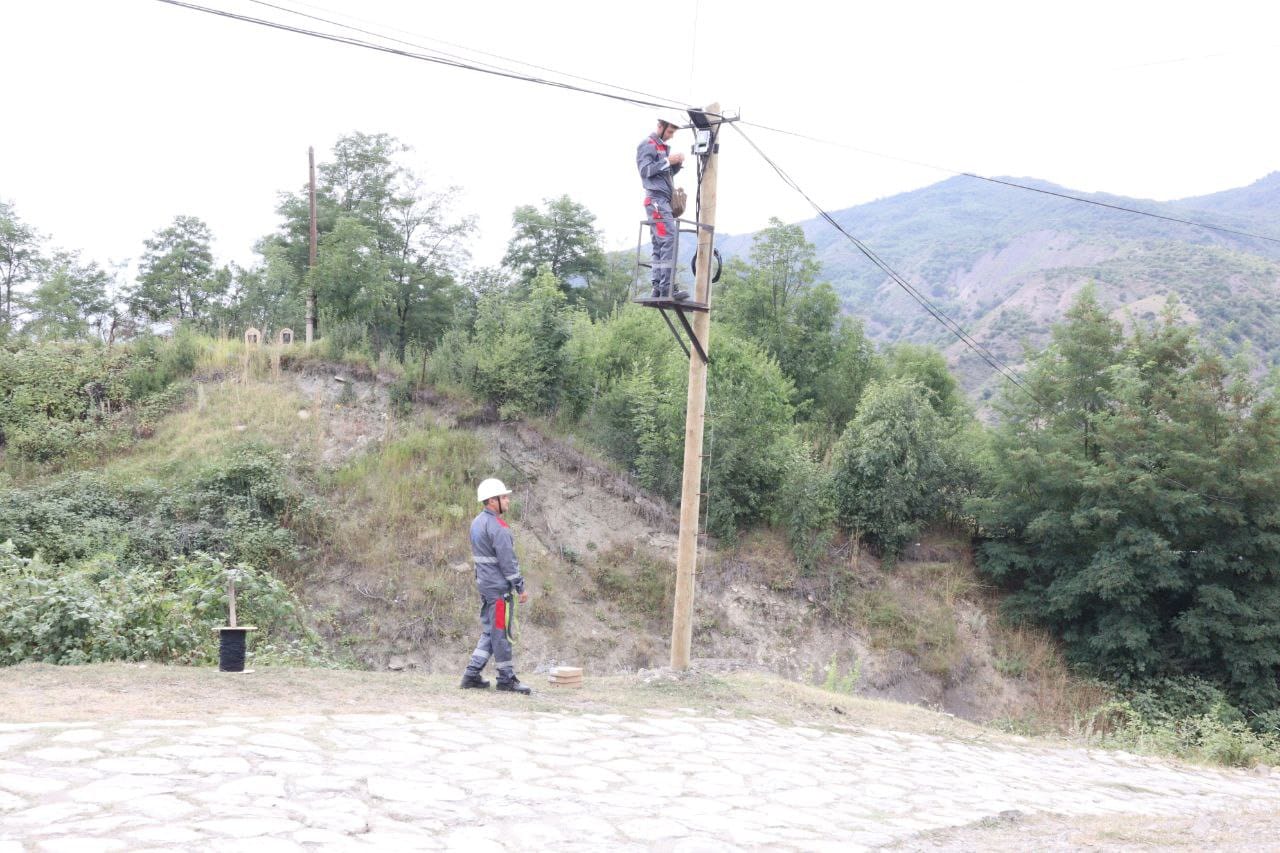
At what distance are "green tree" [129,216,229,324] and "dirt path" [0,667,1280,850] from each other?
2595 cm

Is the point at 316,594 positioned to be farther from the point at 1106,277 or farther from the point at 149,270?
the point at 1106,277

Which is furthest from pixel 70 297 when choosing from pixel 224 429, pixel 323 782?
pixel 323 782

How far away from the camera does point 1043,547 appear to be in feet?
72.7

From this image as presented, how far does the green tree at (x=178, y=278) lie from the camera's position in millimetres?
31094

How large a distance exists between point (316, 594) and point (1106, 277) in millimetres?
72726

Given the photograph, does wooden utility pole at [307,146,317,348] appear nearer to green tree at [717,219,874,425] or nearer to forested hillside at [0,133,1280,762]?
forested hillside at [0,133,1280,762]

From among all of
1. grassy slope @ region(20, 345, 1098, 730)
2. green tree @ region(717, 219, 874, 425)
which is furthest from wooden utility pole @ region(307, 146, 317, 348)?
green tree @ region(717, 219, 874, 425)

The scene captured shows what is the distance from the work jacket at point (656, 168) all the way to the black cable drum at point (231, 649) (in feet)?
20.5

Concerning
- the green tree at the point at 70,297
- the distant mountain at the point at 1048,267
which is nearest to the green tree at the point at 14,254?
the green tree at the point at 70,297

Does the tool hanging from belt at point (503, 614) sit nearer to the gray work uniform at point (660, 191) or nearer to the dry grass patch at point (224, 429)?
the gray work uniform at point (660, 191)

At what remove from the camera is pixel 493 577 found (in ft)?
28.3

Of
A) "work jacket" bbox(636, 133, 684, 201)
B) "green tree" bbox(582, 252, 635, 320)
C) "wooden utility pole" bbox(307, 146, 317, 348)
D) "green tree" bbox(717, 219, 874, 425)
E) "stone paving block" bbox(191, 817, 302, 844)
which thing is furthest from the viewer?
"green tree" bbox(582, 252, 635, 320)

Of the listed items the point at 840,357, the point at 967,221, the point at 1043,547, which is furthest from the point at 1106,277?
the point at 967,221

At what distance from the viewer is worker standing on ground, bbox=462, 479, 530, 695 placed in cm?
861
